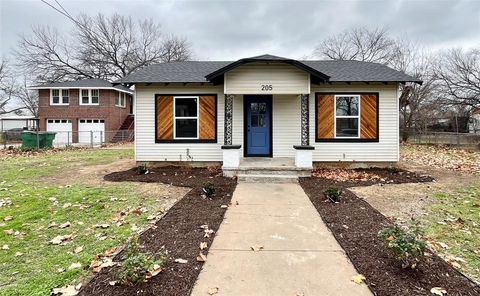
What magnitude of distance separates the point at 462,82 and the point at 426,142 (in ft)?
18.0

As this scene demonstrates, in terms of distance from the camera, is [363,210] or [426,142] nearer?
[363,210]

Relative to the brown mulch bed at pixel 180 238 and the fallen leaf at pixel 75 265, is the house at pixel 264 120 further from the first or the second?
the fallen leaf at pixel 75 265

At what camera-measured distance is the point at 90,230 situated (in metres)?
4.54

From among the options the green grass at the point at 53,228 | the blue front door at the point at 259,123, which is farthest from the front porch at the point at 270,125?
the green grass at the point at 53,228

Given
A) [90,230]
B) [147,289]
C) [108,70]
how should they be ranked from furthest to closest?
1. [108,70]
2. [90,230]
3. [147,289]

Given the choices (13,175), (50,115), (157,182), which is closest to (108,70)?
(50,115)

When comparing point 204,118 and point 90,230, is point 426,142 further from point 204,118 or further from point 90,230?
point 90,230

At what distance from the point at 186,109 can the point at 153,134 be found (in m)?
1.47

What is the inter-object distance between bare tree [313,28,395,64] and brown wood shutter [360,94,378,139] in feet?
79.7

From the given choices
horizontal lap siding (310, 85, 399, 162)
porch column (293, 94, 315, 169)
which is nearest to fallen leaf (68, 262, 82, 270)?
porch column (293, 94, 315, 169)

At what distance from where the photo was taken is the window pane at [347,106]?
34.3 ft

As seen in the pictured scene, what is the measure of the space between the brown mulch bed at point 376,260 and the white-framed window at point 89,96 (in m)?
26.0

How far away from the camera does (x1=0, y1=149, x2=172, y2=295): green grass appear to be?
123 inches

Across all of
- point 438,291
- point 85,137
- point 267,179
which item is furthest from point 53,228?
point 85,137
